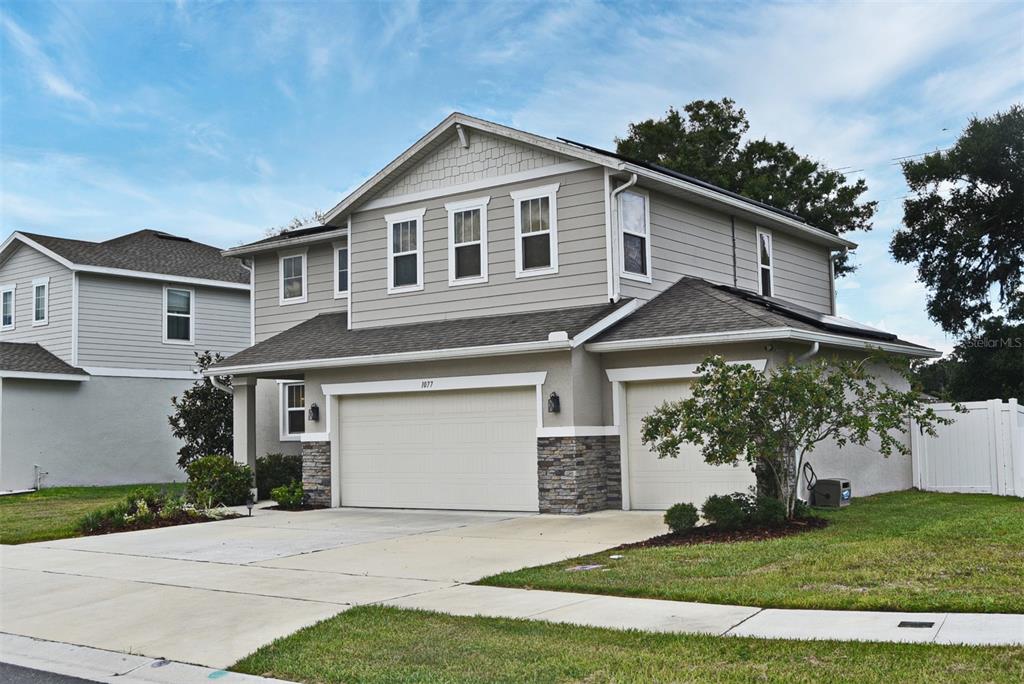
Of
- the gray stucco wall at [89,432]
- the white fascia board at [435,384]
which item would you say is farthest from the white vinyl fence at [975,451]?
the gray stucco wall at [89,432]

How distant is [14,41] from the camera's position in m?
15.4

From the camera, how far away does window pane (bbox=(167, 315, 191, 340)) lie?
92.3 ft

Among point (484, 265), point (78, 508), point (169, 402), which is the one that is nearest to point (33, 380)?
point (169, 402)

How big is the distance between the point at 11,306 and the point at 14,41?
15512 mm

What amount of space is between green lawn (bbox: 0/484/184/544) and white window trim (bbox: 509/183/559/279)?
28.3ft

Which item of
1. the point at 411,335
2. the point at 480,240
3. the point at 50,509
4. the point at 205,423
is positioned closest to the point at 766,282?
the point at 480,240

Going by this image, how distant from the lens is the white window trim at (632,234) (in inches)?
Result: 653

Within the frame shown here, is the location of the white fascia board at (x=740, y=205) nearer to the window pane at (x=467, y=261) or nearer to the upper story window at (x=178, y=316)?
the window pane at (x=467, y=261)

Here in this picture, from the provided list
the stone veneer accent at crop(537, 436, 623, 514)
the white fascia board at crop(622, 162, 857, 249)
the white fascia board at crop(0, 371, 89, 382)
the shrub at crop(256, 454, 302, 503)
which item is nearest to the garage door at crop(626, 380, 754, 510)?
the stone veneer accent at crop(537, 436, 623, 514)

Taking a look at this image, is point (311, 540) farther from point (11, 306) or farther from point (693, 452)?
point (11, 306)

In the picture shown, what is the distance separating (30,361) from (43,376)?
0.83 m

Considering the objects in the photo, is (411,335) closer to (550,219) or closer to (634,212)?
(550,219)

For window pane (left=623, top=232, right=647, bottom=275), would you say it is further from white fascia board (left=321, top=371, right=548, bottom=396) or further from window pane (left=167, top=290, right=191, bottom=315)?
window pane (left=167, top=290, right=191, bottom=315)

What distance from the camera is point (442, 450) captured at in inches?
683
